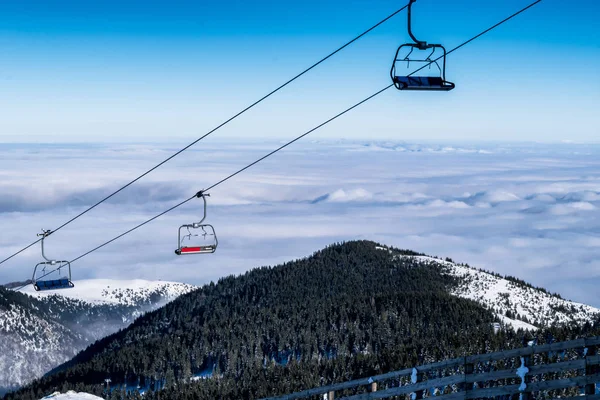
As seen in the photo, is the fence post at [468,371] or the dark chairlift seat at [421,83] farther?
the fence post at [468,371]

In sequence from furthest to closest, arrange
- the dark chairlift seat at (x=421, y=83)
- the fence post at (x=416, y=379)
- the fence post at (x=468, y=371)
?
1. the fence post at (x=416, y=379)
2. the fence post at (x=468, y=371)
3. the dark chairlift seat at (x=421, y=83)

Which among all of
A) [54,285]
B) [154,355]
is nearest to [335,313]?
[154,355]

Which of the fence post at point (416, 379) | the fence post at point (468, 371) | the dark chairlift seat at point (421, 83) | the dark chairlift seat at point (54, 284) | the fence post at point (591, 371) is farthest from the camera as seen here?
the dark chairlift seat at point (54, 284)

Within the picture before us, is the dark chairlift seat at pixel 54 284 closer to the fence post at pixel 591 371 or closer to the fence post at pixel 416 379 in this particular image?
the fence post at pixel 416 379

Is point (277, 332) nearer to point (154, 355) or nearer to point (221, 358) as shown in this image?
point (221, 358)

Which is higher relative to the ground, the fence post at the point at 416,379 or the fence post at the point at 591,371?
the fence post at the point at 591,371

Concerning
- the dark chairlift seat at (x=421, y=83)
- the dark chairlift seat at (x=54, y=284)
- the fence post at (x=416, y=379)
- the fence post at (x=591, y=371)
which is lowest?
the fence post at (x=416, y=379)

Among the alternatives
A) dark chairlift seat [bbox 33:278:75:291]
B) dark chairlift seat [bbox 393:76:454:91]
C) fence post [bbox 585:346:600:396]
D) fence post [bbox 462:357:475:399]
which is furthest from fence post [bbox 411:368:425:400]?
dark chairlift seat [bbox 33:278:75:291]

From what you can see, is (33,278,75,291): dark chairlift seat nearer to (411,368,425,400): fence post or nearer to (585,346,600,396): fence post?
A: (411,368,425,400): fence post

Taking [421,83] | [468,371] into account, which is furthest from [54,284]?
[421,83]

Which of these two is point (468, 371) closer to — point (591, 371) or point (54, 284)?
point (591, 371)

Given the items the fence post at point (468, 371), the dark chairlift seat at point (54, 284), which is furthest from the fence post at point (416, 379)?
the dark chairlift seat at point (54, 284)
